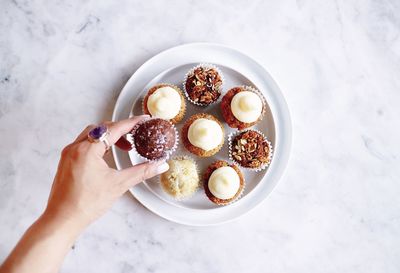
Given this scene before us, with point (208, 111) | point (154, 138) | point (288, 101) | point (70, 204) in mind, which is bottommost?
→ point (70, 204)

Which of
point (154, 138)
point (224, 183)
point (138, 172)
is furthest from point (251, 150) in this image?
point (138, 172)

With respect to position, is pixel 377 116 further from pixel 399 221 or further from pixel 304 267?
pixel 304 267

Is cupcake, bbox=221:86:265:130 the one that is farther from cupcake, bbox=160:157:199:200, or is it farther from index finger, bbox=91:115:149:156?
index finger, bbox=91:115:149:156

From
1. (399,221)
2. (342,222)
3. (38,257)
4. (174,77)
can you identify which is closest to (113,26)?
(174,77)

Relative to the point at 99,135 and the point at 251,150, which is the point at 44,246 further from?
the point at 251,150

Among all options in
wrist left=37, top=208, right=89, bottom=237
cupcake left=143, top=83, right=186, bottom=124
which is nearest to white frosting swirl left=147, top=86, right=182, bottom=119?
cupcake left=143, top=83, right=186, bottom=124
